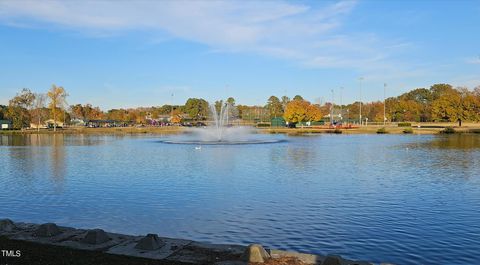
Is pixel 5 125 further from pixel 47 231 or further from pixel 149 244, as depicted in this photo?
pixel 149 244

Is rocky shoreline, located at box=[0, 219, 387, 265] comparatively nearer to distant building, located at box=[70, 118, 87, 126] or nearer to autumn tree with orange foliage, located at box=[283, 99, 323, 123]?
autumn tree with orange foliage, located at box=[283, 99, 323, 123]

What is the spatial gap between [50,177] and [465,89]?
409 ft

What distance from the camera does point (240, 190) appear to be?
796 inches

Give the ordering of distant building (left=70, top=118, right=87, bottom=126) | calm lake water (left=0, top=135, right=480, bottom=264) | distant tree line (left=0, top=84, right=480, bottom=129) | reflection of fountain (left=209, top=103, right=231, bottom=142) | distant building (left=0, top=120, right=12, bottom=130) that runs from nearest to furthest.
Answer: calm lake water (left=0, top=135, right=480, bottom=264), reflection of fountain (left=209, top=103, right=231, bottom=142), distant tree line (left=0, top=84, right=480, bottom=129), distant building (left=0, top=120, right=12, bottom=130), distant building (left=70, top=118, right=87, bottom=126)

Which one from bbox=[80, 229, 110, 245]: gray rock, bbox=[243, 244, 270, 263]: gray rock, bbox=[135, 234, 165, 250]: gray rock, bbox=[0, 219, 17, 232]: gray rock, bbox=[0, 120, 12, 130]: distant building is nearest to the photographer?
bbox=[243, 244, 270, 263]: gray rock

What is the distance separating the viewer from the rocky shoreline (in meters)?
8.34

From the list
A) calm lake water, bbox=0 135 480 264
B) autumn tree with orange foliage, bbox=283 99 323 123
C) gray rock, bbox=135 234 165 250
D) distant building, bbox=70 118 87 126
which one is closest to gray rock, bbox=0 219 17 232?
calm lake water, bbox=0 135 480 264

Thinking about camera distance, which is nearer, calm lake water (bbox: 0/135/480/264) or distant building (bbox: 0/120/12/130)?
calm lake water (bbox: 0/135/480/264)

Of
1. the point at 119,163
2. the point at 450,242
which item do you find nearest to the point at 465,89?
the point at 119,163

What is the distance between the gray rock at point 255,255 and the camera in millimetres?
8312

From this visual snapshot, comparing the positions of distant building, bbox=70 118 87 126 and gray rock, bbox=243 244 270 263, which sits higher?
distant building, bbox=70 118 87 126

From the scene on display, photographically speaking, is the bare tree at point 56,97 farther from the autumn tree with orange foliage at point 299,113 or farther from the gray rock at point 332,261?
the gray rock at point 332,261

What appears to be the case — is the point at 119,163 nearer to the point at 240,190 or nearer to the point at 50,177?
the point at 50,177

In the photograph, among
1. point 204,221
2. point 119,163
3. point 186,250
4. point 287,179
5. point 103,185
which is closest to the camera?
point 186,250
